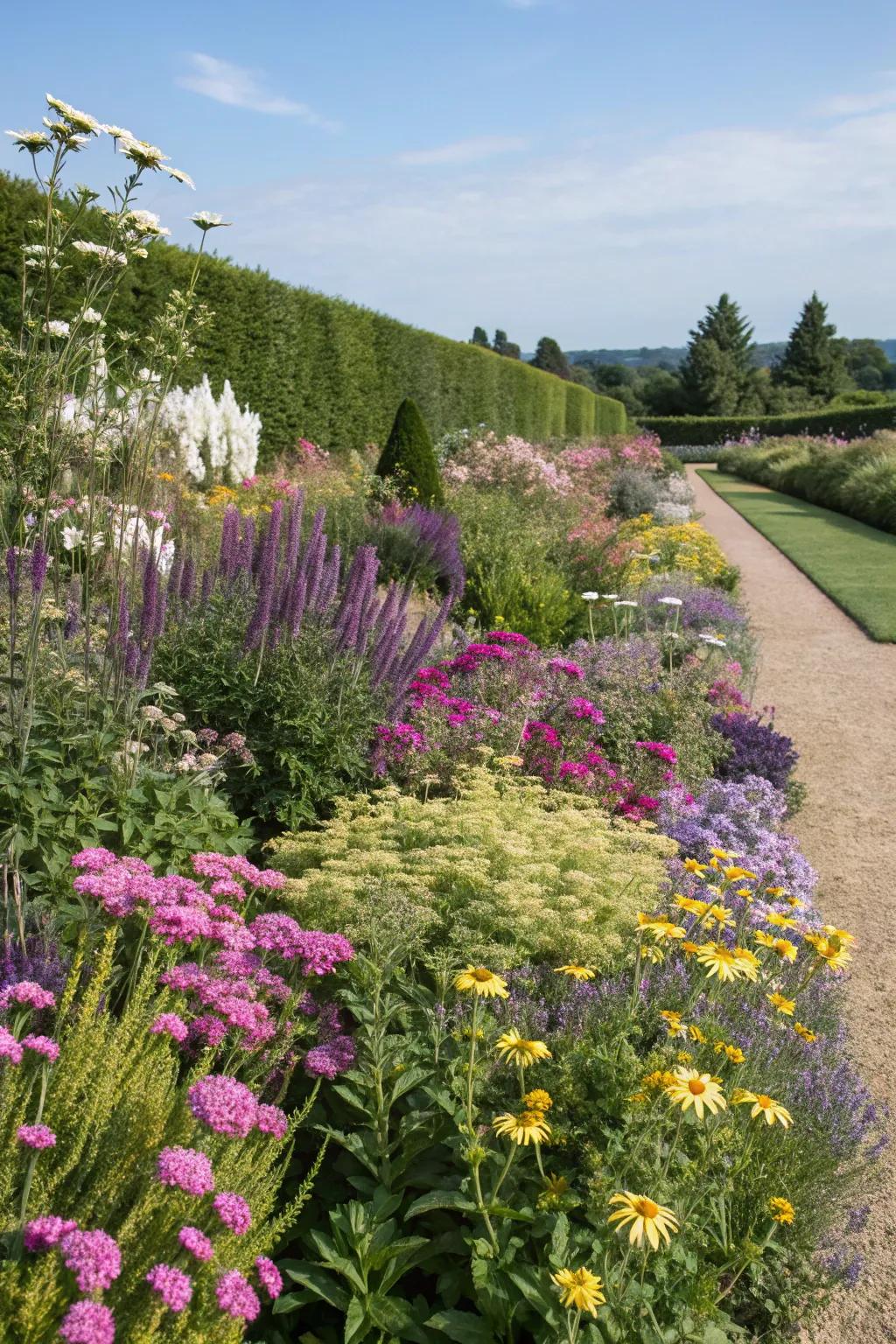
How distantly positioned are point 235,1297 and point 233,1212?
0.12 meters

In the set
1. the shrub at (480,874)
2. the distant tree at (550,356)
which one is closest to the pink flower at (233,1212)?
the shrub at (480,874)

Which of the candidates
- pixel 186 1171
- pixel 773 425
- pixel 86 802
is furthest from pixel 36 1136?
pixel 773 425

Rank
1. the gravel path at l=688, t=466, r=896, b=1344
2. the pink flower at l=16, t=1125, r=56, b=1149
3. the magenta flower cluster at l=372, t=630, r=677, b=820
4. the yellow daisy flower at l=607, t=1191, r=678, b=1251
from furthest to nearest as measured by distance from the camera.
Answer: the magenta flower cluster at l=372, t=630, r=677, b=820 < the gravel path at l=688, t=466, r=896, b=1344 < the yellow daisy flower at l=607, t=1191, r=678, b=1251 < the pink flower at l=16, t=1125, r=56, b=1149

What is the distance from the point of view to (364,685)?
15.0 ft

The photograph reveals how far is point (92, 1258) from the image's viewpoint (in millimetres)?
1463

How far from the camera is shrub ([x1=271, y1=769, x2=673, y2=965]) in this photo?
2.97 meters

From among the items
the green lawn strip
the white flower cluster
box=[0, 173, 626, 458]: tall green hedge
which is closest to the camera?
the white flower cluster

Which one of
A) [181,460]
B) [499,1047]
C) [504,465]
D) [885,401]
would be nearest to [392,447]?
[181,460]

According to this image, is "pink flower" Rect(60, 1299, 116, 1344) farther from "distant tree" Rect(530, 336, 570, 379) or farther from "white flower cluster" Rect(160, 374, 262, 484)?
"distant tree" Rect(530, 336, 570, 379)

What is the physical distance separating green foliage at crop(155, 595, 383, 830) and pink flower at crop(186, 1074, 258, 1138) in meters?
2.34

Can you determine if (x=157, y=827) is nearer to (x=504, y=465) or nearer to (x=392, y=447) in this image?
(x=392, y=447)

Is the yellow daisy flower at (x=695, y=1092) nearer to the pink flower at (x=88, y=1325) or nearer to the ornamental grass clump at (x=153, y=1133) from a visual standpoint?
the ornamental grass clump at (x=153, y=1133)

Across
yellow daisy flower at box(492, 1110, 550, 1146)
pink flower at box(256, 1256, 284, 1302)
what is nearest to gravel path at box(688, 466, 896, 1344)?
yellow daisy flower at box(492, 1110, 550, 1146)

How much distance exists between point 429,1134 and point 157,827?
1.36m
